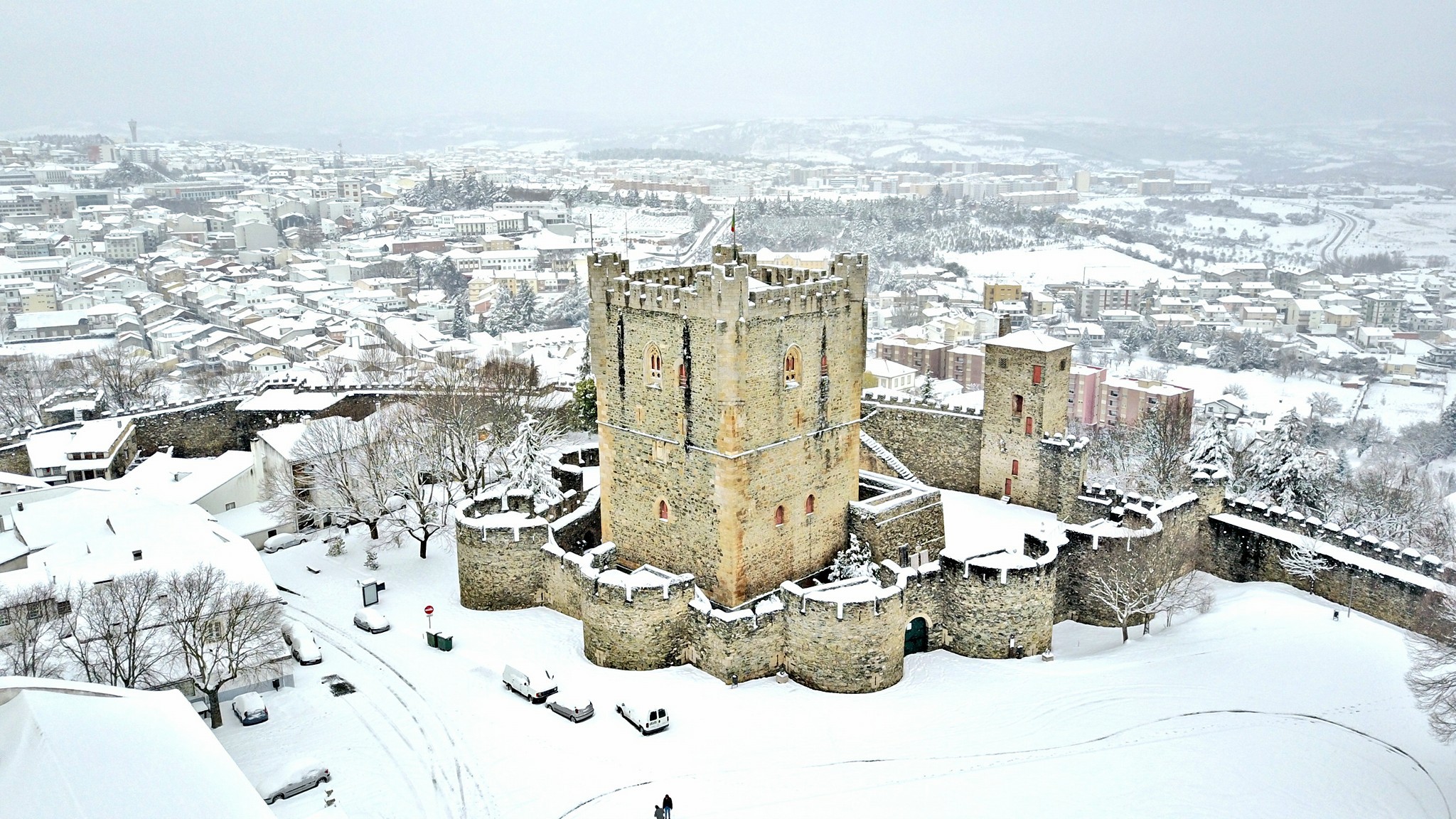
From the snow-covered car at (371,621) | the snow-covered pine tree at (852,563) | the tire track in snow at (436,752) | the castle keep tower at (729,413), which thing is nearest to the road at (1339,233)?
the snow-covered pine tree at (852,563)

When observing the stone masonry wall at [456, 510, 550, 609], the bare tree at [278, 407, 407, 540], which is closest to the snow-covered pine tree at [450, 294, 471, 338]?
the bare tree at [278, 407, 407, 540]

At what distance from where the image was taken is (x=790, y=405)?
85.1 ft

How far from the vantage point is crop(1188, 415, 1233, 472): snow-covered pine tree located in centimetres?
3897

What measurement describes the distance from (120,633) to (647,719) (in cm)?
1134

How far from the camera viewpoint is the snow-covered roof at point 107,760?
14.6 meters

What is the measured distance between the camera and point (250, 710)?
22.4 m

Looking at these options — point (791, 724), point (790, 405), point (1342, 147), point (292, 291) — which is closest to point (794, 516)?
point (790, 405)

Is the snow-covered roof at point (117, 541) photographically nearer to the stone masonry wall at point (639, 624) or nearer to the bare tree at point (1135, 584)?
the stone masonry wall at point (639, 624)

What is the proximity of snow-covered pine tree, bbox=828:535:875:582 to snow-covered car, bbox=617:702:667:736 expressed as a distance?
6.69 m

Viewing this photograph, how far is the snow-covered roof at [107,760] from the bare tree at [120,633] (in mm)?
3641

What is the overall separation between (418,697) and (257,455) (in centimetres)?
1865

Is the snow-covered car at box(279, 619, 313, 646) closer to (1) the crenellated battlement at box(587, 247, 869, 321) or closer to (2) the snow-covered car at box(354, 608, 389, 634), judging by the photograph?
(2) the snow-covered car at box(354, 608, 389, 634)

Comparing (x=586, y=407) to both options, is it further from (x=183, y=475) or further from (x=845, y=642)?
(x=845, y=642)

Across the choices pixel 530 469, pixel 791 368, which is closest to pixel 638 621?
pixel 791 368
